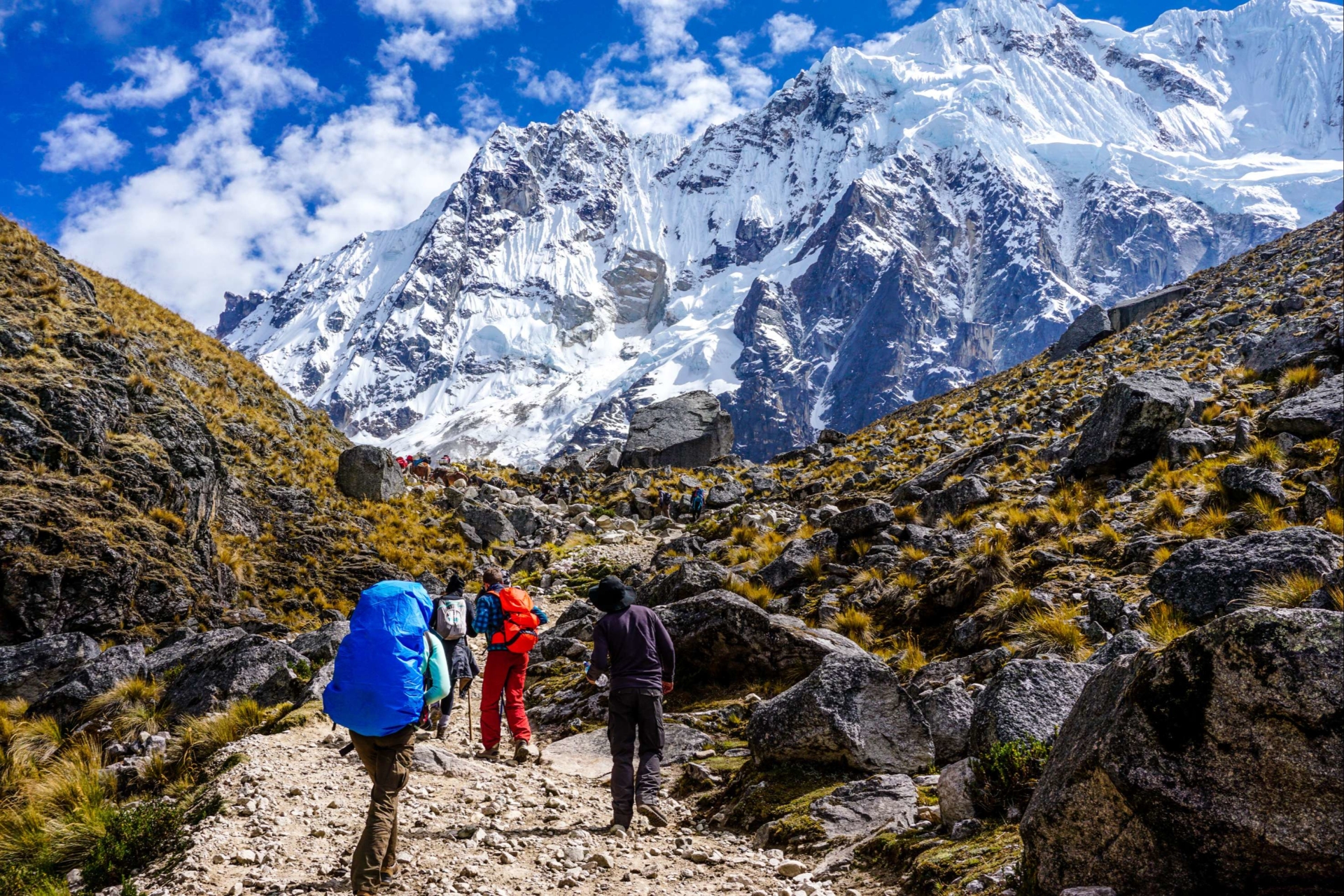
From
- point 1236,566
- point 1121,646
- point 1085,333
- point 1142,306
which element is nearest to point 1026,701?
point 1121,646

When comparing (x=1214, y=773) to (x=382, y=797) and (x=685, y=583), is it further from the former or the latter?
(x=685, y=583)

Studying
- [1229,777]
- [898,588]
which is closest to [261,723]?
[898,588]

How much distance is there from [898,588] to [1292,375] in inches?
364

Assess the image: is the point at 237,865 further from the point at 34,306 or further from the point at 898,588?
the point at 34,306

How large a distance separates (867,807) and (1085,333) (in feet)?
136

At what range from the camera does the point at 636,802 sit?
6598mm

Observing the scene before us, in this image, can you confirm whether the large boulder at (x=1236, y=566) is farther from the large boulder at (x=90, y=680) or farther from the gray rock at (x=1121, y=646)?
the large boulder at (x=90, y=680)

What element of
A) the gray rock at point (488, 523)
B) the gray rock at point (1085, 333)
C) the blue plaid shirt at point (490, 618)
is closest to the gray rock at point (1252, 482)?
the blue plaid shirt at point (490, 618)

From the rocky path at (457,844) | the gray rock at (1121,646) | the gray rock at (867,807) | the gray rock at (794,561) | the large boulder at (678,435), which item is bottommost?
the rocky path at (457,844)

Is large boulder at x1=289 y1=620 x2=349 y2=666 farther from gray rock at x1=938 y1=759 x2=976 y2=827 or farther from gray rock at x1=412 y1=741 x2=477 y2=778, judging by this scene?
gray rock at x1=938 y1=759 x2=976 y2=827

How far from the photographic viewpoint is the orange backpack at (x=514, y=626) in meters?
8.73

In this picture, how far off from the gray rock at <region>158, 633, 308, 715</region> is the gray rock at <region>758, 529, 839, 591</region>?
8.02 metres

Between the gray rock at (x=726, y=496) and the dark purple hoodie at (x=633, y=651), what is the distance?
1998 cm

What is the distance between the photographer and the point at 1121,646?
6066 mm
